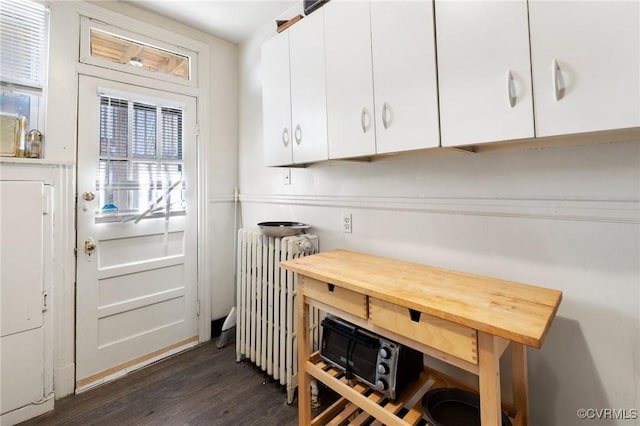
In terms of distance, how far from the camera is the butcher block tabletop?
32.5 inches

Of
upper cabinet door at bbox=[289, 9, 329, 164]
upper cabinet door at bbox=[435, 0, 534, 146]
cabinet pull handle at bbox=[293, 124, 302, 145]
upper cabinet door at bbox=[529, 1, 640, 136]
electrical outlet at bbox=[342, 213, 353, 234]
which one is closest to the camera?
upper cabinet door at bbox=[529, 1, 640, 136]

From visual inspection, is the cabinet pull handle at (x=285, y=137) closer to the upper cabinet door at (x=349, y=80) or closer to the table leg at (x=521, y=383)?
the upper cabinet door at (x=349, y=80)

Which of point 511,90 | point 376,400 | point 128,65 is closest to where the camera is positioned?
point 511,90

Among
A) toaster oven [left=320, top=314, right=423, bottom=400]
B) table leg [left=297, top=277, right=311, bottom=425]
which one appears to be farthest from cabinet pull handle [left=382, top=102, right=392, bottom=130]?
toaster oven [left=320, top=314, right=423, bottom=400]

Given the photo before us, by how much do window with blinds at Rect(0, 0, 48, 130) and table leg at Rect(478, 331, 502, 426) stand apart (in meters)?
2.59

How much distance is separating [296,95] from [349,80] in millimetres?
406

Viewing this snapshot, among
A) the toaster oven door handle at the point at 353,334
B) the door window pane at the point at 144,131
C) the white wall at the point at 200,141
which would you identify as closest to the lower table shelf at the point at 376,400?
the toaster oven door handle at the point at 353,334

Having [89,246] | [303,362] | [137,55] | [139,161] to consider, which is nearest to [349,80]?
[303,362]

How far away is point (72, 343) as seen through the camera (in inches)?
75.2

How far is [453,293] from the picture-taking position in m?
1.05

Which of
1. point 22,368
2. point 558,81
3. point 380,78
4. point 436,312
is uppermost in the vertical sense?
point 380,78

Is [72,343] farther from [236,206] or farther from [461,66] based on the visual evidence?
[461,66]

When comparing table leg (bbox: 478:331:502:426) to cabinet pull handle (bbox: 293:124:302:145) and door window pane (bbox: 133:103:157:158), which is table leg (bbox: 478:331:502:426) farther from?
door window pane (bbox: 133:103:157:158)

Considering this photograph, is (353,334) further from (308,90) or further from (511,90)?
(308,90)
